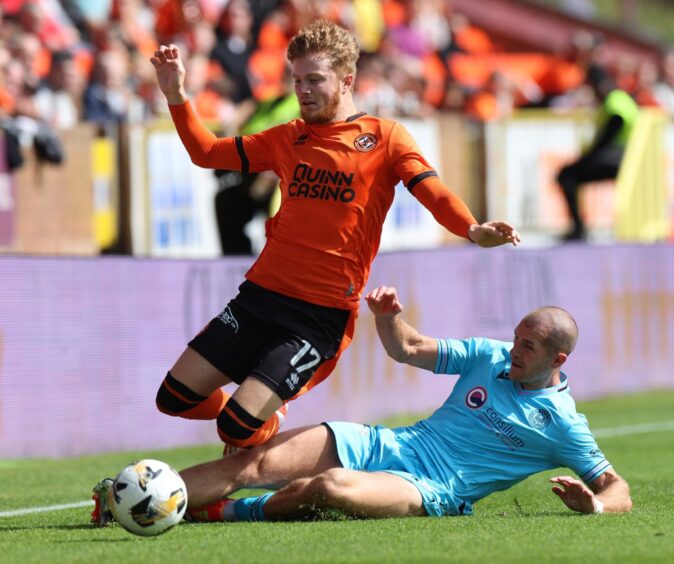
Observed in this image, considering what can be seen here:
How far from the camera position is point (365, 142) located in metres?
6.91

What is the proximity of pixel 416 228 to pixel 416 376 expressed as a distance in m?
1.96

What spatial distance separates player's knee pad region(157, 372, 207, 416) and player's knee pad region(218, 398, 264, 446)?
0.24 meters

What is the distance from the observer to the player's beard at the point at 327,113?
689 centimetres

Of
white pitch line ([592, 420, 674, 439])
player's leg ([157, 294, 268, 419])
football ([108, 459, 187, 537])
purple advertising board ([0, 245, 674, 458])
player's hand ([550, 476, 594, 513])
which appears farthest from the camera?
white pitch line ([592, 420, 674, 439])

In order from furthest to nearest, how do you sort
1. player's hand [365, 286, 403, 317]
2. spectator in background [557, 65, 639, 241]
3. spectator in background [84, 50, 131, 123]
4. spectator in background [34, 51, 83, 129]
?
1. spectator in background [557, 65, 639, 241]
2. spectator in background [84, 50, 131, 123]
3. spectator in background [34, 51, 83, 129]
4. player's hand [365, 286, 403, 317]

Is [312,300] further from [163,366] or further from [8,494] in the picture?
[163,366]

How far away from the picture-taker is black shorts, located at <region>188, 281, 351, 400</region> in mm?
6841

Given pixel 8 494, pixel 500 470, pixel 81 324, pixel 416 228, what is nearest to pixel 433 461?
pixel 500 470

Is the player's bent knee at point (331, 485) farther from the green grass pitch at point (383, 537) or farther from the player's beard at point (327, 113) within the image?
the player's beard at point (327, 113)

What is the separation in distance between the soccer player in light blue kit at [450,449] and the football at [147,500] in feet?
1.94

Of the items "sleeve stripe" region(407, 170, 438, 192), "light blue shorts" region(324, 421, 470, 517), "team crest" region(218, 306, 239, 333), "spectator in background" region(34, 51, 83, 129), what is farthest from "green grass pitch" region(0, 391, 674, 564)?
"spectator in background" region(34, 51, 83, 129)

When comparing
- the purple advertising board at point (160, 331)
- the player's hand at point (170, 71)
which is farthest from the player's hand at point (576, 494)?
the purple advertising board at point (160, 331)

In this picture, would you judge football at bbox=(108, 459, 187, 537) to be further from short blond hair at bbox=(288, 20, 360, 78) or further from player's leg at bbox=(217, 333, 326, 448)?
short blond hair at bbox=(288, 20, 360, 78)

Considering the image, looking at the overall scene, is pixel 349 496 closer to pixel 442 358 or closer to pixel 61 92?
pixel 442 358
